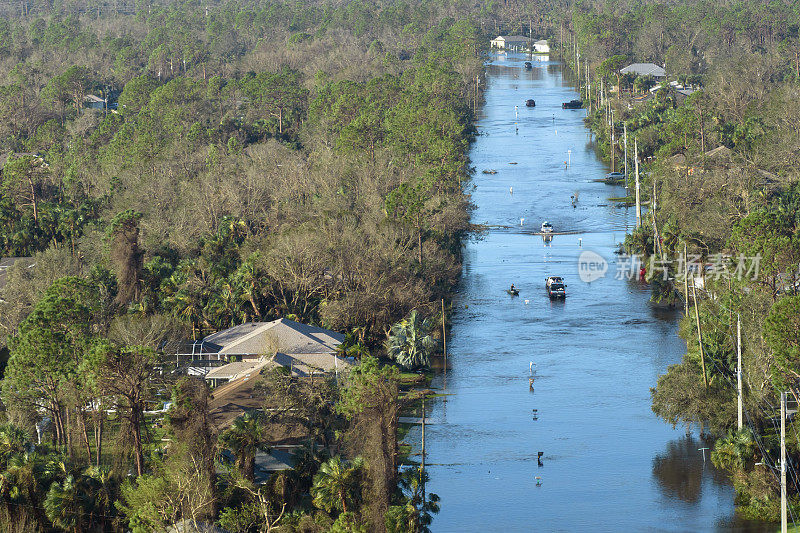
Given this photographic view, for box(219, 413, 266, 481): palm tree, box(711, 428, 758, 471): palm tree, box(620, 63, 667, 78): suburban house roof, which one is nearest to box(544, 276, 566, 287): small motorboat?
box(711, 428, 758, 471): palm tree

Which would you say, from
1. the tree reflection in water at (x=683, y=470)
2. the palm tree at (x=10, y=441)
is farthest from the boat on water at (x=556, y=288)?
the palm tree at (x=10, y=441)

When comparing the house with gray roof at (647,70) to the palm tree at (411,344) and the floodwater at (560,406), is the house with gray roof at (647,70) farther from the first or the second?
the palm tree at (411,344)

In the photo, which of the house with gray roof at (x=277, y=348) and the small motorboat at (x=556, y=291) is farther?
the small motorboat at (x=556, y=291)

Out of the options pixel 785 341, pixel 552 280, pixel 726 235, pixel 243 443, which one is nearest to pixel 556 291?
pixel 552 280

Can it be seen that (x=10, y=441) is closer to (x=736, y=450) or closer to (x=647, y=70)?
(x=736, y=450)

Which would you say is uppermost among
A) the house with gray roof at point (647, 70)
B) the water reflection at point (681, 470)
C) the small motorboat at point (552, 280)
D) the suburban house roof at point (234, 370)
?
the house with gray roof at point (647, 70)

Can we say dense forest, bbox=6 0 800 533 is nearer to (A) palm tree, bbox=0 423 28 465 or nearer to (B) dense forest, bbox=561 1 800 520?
(A) palm tree, bbox=0 423 28 465
